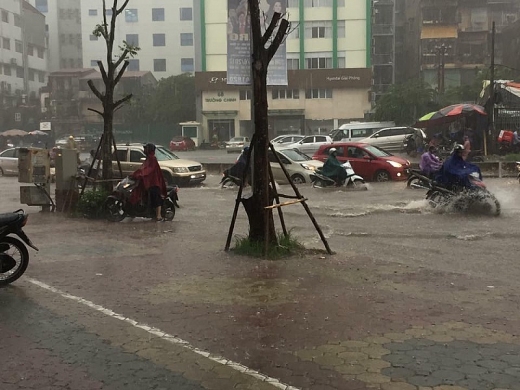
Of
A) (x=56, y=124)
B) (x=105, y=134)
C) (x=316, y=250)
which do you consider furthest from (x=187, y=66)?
(x=316, y=250)

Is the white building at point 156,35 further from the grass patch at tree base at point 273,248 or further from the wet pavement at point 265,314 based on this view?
the grass patch at tree base at point 273,248

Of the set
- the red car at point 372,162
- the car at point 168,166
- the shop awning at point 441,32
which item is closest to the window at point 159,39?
the shop awning at point 441,32

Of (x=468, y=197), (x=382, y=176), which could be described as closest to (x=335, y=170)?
(x=382, y=176)

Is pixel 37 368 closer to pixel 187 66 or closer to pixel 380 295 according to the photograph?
pixel 380 295

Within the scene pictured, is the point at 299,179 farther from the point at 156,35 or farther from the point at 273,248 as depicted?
the point at 156,35

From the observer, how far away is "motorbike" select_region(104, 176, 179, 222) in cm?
1225

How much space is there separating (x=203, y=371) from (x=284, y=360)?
63 cm

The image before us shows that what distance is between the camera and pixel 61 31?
89375 millimetres

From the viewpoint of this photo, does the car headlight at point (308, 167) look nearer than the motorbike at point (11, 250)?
No

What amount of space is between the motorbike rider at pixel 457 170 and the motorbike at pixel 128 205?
599 cm

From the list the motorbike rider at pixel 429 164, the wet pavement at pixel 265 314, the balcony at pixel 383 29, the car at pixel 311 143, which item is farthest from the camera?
the balcony at pixel 383 29

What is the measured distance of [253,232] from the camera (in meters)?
8.53

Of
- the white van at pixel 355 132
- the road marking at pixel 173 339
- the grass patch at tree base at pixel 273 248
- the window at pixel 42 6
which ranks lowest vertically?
the road marking at pixel 173 339

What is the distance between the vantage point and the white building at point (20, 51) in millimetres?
74062
